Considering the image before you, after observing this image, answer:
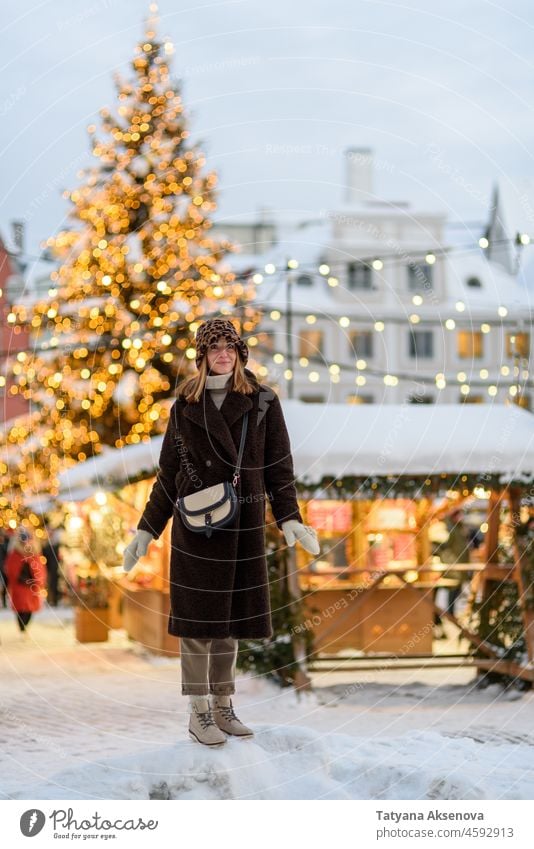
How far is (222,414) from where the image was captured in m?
5.34

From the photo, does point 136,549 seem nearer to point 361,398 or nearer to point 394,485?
point 394,485

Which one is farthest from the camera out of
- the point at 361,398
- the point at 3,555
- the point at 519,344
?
the point at 361,398

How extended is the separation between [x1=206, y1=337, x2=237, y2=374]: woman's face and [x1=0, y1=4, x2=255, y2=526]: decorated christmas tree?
11002 millimetres

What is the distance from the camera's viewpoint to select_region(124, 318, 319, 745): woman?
208 inches

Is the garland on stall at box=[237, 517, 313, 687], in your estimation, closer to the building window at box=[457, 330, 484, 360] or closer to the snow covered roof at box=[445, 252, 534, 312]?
the snow covered roof at box=[445, 252, 534, 312]

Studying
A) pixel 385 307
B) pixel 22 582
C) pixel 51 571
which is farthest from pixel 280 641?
pixel 385 307

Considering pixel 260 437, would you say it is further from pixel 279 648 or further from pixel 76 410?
pixel 76 410

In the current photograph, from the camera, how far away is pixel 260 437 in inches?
212

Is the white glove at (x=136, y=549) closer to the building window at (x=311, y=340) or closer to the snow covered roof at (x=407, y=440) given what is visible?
the snow covered roof at (x=407, y=440)

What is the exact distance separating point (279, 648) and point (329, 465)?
5.50ft

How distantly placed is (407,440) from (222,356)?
5.11 meters

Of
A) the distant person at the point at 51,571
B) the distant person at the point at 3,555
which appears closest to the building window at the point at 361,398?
the distant person at the point at 3,555

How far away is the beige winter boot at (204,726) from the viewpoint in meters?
5.45
